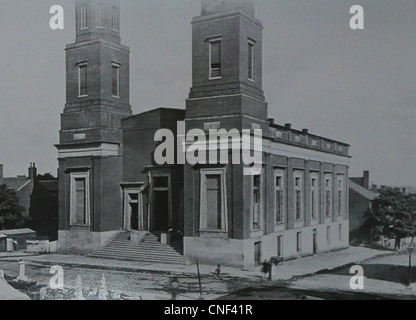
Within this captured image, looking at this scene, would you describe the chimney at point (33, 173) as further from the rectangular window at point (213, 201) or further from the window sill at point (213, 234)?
the window sill at point (213, 234)

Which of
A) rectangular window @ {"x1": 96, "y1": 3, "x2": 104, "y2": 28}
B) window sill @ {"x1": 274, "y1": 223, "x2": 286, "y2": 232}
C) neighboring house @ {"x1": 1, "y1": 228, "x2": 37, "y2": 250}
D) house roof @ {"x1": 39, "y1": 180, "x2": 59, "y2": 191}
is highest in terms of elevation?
rectangular window @ {"x1": 96, "y1": 3, "x2": 104, "y2": 28}

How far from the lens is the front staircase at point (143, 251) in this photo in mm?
24234

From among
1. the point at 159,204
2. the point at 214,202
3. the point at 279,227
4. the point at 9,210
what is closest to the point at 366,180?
the point at 279,227

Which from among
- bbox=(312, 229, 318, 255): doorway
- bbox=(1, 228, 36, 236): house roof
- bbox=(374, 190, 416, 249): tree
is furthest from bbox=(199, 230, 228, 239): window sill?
bbox=(1, 228, 36, 236): house roof

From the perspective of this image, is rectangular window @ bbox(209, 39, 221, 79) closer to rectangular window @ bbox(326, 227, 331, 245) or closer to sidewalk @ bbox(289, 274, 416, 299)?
sidewalk @ bbox(289, 274, 416, 299)

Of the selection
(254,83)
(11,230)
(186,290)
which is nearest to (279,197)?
(254,83)

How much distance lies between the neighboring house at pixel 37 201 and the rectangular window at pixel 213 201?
15.2 meters

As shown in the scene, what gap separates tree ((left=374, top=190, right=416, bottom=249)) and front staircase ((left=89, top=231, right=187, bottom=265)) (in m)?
12.5

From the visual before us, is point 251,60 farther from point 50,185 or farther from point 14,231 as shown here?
point 50,185

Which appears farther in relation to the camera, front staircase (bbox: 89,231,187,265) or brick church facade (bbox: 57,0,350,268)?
front staircase (bbox: 89,231,187,265)

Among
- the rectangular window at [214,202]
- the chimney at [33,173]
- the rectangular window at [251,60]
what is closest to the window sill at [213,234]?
the rectangular window at [214,202]

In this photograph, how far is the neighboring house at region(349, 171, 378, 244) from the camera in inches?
1480

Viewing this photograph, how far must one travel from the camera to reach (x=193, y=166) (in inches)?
933
